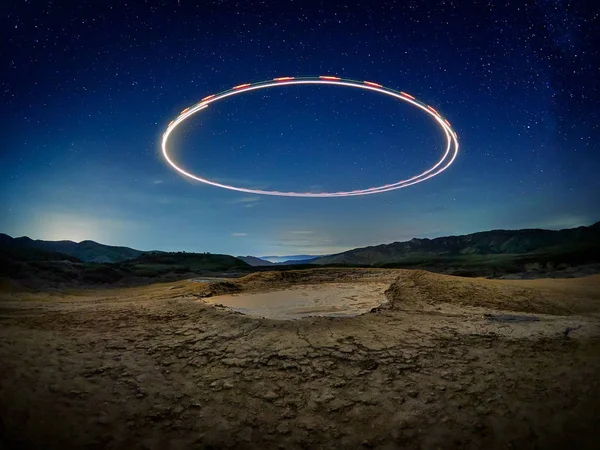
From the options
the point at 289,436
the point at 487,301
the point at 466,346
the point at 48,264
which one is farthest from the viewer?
the point at 48,264

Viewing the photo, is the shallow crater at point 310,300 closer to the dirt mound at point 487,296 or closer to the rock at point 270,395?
the dirt mound at point 487,296

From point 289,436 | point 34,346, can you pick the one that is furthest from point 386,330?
point 34,346

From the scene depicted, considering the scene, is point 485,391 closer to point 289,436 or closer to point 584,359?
point 584,359

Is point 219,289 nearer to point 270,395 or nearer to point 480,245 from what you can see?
point 270,395

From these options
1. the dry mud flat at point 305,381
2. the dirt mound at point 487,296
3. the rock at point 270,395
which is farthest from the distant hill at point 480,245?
the rock at point 270,395

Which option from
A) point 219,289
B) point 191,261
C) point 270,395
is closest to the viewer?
point 270,395

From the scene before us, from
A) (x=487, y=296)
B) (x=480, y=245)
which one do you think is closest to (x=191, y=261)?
(x=487, y=296)
